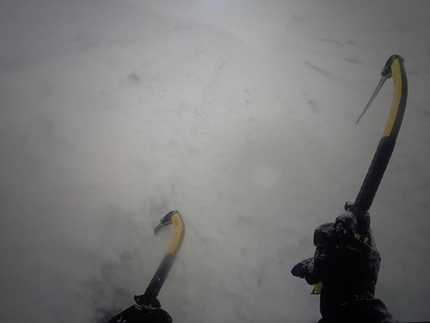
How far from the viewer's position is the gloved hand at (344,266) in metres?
0.96

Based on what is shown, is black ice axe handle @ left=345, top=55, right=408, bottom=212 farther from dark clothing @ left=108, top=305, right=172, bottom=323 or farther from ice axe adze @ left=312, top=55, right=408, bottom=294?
dark clothing @ left=108, top=305, right=172, bottom=323

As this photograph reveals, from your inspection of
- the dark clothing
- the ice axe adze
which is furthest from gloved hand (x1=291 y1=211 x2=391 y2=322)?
the dark clothing

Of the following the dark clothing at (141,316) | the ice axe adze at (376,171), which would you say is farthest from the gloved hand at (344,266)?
the dark clothing at (141,316)

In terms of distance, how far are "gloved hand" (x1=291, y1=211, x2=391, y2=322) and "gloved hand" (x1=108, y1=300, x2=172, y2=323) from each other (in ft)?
2.55

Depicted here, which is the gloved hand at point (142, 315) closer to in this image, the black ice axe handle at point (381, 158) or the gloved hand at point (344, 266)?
the gloved hand at point (344, 266)

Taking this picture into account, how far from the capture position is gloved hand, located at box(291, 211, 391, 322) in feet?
3.14

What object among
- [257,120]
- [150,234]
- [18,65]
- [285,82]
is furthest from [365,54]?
[18,65]

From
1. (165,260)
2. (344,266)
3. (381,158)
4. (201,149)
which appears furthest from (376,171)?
(201,149)

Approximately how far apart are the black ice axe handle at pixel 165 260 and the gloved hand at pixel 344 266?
860 mm

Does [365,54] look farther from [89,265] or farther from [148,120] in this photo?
[89,265]

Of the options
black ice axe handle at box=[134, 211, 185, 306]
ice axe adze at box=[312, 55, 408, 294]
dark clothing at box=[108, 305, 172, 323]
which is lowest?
dark clothing at box=[108, 305, 172, 323]

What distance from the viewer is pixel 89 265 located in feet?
5.88

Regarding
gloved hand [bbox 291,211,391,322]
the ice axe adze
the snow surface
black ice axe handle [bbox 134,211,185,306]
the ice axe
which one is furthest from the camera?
the snow surface

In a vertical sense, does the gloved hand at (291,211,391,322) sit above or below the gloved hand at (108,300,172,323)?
above
